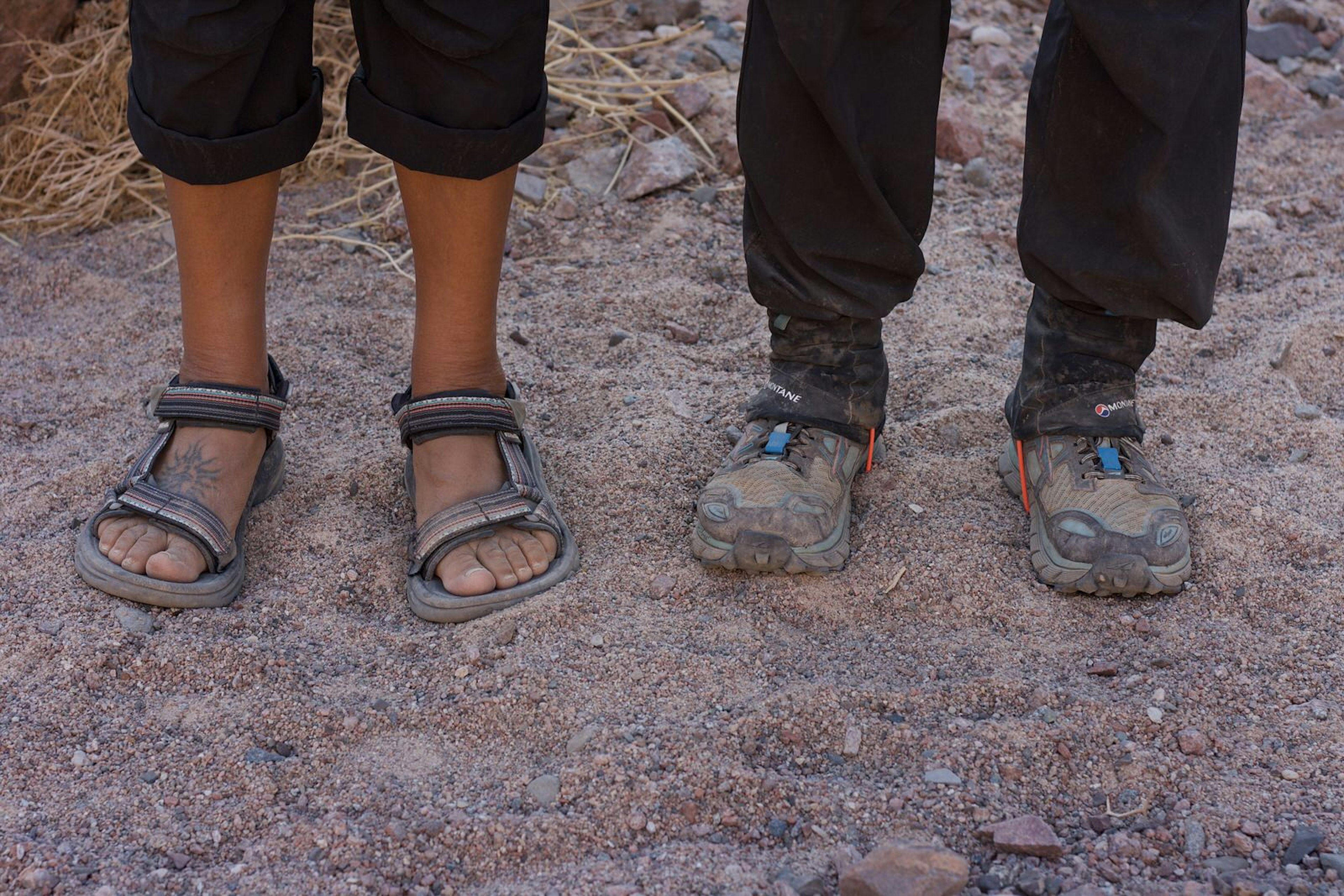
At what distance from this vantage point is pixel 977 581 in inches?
65.2

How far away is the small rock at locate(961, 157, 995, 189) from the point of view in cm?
301

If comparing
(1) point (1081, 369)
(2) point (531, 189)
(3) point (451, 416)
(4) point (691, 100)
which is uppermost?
(1) point (1081, 369)

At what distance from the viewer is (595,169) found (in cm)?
303

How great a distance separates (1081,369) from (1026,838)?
0.79 metres

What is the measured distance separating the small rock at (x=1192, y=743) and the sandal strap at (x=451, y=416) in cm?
99

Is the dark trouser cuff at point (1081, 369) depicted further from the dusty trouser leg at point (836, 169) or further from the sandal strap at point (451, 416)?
the sandal strap at point (451, 416)

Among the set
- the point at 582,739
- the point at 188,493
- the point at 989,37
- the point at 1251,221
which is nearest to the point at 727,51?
the point at 989,37

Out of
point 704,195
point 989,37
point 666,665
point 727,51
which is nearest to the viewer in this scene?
point 666,665

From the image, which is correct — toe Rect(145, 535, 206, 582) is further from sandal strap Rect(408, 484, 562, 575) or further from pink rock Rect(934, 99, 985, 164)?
pink rock Rect(934, 99, 985, 164)

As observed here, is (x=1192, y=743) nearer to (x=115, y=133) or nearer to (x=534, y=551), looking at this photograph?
(x=534, y=551)

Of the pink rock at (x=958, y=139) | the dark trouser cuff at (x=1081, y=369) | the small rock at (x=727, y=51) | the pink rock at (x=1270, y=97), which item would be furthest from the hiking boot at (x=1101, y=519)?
the pink rock at (x=1270, y=97)

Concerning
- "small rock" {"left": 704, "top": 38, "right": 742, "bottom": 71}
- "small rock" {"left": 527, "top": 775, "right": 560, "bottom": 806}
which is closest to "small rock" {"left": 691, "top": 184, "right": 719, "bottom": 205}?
"small rock" {"left": 704, "top": 38, "right": 742, "bottom": 71}

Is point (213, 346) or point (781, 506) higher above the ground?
point (213, 346)

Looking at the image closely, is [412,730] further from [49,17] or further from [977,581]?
[49,17]
